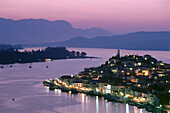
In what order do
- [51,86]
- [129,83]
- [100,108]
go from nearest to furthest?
[100,108] → [129,83] → [51,86]

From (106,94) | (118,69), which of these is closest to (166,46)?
(118,69)

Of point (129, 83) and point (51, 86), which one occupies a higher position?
point (129, 83)

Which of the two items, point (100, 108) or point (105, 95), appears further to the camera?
point (105, 95)

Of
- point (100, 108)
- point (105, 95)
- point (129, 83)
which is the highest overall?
point (129, 83)

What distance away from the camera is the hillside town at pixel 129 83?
1642 centimetres

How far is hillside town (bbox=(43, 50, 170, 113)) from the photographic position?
1642 centimetres

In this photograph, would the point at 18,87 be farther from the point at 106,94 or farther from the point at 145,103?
the point at 145,103

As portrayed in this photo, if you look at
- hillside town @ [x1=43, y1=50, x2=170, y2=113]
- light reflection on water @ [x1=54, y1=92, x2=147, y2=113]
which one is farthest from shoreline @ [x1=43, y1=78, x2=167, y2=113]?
light reflection on water @ [x1=54, y1=92, x2=147, y2=113]

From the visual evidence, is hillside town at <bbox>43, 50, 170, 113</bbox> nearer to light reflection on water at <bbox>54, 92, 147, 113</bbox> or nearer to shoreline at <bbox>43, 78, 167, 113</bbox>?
shoreline at <bbox>43, 78, 167, 113</bbox>

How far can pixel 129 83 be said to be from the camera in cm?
2044

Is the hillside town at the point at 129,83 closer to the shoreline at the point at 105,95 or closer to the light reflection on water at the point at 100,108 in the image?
the shoreline at the point at 105,95

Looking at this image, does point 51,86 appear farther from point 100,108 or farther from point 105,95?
point 100,108

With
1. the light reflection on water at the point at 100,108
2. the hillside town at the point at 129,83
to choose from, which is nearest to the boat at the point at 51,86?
the hillside town at the point at 129,83

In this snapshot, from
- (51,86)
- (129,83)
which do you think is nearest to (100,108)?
(129,83)
